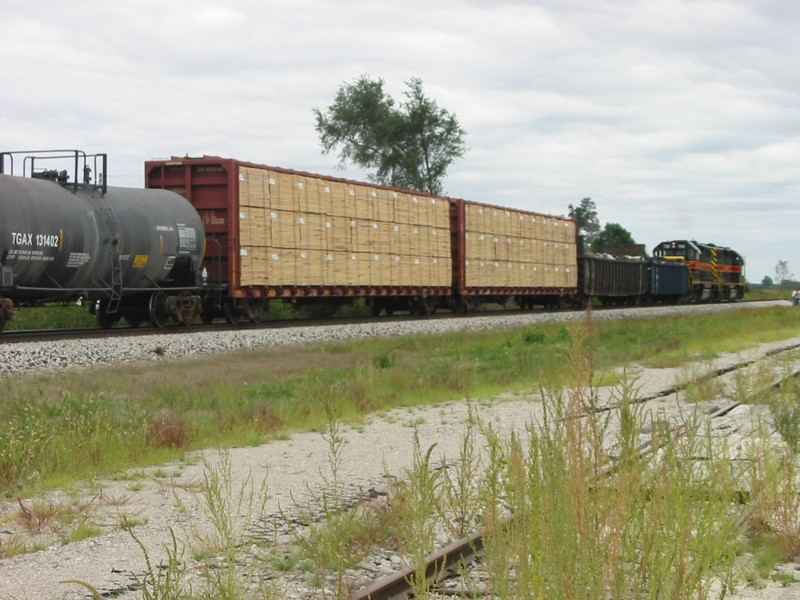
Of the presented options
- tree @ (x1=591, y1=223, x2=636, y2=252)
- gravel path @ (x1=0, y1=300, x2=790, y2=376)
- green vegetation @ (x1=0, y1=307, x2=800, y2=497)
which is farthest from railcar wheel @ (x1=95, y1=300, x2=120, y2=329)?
tree @ (x1=591, y1=223, x2=636, y2=252)

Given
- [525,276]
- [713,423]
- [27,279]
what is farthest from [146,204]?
[525,276]

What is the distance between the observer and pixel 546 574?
3.65m

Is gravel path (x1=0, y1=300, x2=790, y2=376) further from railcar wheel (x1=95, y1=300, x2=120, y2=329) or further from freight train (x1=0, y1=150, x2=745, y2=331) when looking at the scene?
railcar wheel (x1=95, y1=300, x2=120, y2=329)

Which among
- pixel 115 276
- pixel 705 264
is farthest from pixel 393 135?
pixel 115 276

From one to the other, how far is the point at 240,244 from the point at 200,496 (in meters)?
16.6

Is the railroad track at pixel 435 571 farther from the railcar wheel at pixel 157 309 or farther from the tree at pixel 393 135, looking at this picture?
the tree at pixel 393 135

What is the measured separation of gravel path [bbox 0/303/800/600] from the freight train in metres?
4.46

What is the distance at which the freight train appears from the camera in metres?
17.9

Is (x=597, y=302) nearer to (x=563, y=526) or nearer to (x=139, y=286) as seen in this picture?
(x=139, y=286)

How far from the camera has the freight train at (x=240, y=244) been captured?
17.9m

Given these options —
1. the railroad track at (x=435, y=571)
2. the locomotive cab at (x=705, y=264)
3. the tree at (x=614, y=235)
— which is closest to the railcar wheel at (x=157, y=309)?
the railroad track at (x=435, y=571)

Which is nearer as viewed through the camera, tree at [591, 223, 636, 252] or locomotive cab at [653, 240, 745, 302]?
locomotive cab at [653, 240, 745, 302]

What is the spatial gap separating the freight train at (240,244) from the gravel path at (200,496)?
14.6 ft

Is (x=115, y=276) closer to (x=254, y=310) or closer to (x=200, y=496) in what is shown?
(x=254, y=310)
